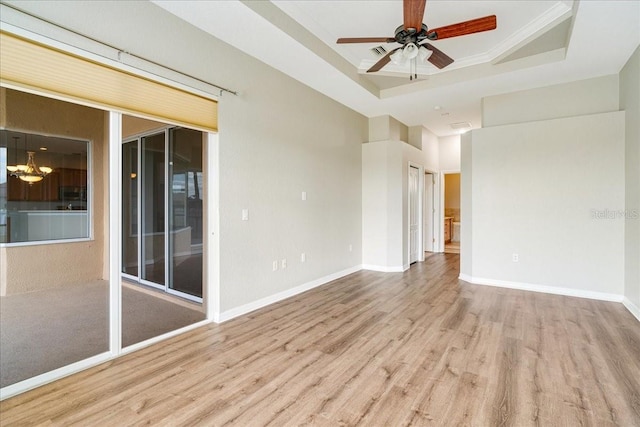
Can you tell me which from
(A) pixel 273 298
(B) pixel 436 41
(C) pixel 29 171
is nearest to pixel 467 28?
(B) pixel 436 41

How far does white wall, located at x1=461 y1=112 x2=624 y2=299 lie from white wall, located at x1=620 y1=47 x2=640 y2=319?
148mm

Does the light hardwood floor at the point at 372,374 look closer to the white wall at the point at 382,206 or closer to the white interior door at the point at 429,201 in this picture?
the white wall at the point at 382,206

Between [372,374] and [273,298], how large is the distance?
199 centimetres

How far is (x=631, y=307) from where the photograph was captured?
3.71m

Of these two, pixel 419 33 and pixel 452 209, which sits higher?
pixel 419 33

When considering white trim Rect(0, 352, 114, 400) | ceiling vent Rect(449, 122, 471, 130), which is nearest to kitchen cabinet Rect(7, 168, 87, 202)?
white trim Rect(0, 352, 114, 400)

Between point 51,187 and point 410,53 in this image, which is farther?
point 410,53

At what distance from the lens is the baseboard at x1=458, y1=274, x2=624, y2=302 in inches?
165

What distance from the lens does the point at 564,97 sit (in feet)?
14.8

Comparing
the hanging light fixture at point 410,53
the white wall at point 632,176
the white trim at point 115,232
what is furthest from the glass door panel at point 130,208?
the white wall at point 632,176

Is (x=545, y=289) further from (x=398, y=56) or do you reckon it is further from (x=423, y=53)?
(x=398, y=56)

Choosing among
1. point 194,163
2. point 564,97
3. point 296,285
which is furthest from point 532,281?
point 194,163

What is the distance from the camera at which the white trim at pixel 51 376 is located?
2.06 metres

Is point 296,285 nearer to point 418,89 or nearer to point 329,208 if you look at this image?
point 329,208
